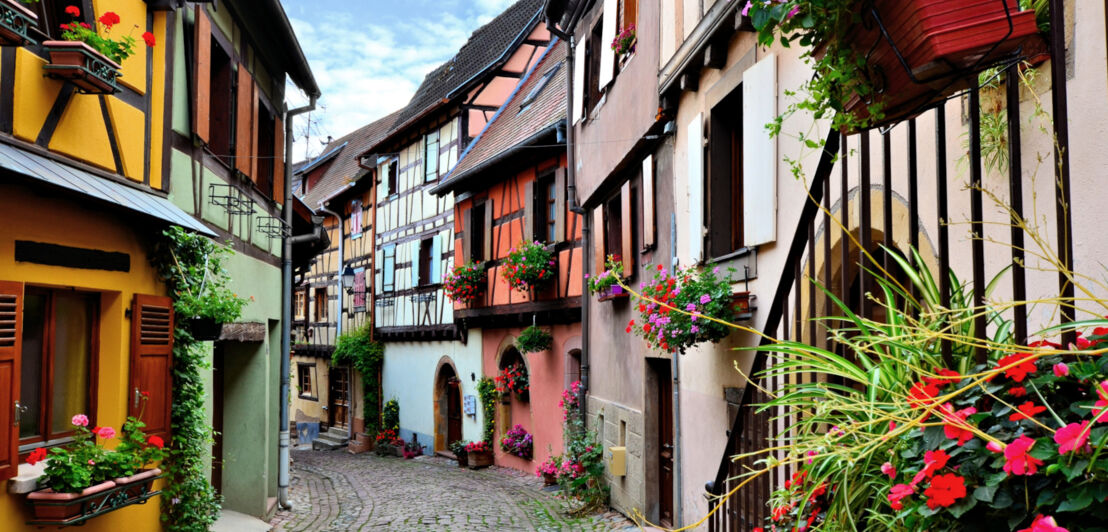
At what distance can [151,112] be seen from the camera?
6.05 meters

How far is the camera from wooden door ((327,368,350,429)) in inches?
874

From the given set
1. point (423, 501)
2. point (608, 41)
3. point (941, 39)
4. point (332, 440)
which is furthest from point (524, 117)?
point (941, 39)

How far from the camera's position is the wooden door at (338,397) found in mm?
22203

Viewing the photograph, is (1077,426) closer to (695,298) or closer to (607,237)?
(695,298)

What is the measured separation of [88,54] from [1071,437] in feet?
15.8

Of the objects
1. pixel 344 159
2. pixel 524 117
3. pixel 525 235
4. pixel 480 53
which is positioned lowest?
pixel 525 235

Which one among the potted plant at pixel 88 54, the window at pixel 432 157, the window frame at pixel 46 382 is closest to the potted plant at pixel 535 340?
the window at pixel 432 157

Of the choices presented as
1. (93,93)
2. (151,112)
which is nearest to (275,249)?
(151,112)

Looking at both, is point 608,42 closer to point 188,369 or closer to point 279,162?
point 279,162

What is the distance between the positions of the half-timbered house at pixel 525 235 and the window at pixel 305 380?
9.45 m

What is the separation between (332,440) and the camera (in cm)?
2156

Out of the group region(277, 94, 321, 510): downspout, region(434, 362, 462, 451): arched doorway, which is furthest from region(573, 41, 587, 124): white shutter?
region(434, 362, 462, 451): arched doorway

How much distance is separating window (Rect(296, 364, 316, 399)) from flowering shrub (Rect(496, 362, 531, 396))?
11043mm

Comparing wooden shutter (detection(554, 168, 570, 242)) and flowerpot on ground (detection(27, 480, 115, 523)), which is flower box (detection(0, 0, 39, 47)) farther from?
wooden shutter (detection(554, 168, 570, 242))
